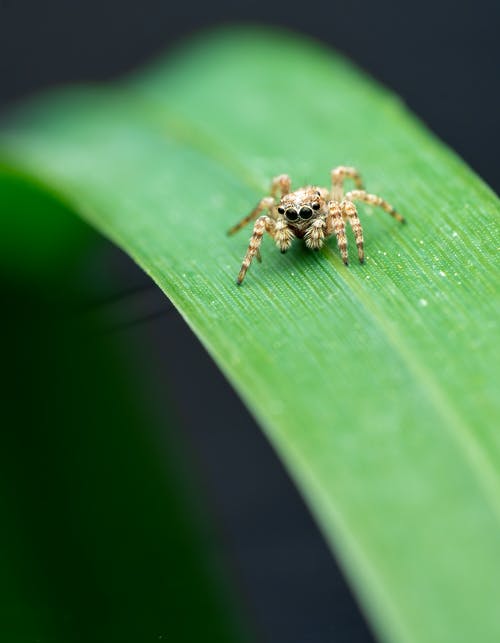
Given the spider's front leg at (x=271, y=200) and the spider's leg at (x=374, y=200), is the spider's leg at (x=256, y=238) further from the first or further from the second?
the spider's leg at (x=374, y=200)

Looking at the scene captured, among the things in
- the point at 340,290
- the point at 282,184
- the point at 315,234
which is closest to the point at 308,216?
the point at 315,234

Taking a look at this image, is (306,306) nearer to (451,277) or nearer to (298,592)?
(451,277)

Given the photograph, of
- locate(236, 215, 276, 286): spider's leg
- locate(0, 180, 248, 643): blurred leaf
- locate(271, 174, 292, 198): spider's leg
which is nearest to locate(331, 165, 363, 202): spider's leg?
locate(271, 174, 292, 198): spider's leg

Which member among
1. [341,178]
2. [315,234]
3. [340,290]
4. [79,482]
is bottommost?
[340,290]

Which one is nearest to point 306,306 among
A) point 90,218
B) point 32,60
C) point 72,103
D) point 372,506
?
point 372,506

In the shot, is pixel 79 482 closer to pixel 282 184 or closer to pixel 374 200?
pixel 282 184

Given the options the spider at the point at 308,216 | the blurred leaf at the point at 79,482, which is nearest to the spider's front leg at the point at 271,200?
the spider at the point at 308,216
